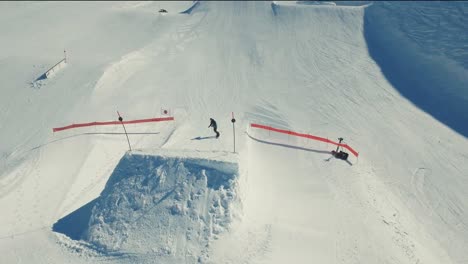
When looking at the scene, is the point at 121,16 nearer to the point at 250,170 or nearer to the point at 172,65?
the point at 172,65

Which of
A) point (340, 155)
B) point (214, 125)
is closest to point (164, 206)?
point (214, 125)

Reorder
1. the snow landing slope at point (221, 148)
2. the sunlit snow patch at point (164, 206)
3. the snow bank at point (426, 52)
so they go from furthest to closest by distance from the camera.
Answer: the snow bank at point (426, 52), the snow landing slope at point (221, 148), the sunlit snow patch at point (164, 206)

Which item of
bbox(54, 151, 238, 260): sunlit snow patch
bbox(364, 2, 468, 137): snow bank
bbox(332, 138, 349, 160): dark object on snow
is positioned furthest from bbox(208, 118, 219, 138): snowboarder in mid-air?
bbox(364, 2, 468, 137): snow bank

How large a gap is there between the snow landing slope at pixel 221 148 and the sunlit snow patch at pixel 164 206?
0.06 metres

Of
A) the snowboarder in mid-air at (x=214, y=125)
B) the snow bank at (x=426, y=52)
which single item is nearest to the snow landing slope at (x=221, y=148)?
the snowboarder in mid-air at (x=214, y=125)

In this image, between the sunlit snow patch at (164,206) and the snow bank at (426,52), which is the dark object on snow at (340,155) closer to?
the sunlit snow patch at (164,206)

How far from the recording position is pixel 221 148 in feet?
58.2

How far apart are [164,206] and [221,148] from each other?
17.3 feet

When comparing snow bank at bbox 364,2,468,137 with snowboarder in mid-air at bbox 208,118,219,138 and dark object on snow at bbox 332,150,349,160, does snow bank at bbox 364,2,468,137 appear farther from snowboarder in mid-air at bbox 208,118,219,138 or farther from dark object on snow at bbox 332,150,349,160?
snowboarder in mid-air at bbox 208,118,219,138

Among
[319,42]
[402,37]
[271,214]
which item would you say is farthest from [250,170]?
[402,37]

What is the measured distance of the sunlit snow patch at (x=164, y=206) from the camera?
12758 millimetres

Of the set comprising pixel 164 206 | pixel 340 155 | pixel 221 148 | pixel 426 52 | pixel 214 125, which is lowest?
pixel 164 206

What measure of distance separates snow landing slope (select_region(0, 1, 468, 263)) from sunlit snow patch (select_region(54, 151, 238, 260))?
57 mm

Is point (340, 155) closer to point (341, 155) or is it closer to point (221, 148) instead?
point (341, 155)
